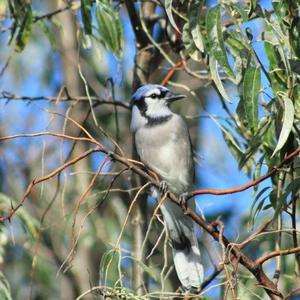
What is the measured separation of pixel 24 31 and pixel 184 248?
137 centimetres

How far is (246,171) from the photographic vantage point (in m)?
3.56

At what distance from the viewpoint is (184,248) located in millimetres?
4113

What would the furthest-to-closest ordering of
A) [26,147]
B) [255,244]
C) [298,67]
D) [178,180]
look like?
1. [26,147]
2. [255,244]
3. [178,180]
4. [298,67]

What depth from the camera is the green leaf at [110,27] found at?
3.33m

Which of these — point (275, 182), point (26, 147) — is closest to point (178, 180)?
point (275, 182)

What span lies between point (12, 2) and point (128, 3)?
51 cm

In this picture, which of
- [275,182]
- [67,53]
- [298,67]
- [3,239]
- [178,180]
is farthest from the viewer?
[67,53]

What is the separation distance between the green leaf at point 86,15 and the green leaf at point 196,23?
0.44m

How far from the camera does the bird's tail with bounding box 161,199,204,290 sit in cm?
373

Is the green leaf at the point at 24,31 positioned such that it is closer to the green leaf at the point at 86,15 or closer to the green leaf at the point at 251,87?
the green leaf at the point at 86,15

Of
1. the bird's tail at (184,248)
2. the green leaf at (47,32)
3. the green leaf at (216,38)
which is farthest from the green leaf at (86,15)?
the bird's tail at (184,248)

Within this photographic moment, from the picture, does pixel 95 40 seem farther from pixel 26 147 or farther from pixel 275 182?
pixel 26 147

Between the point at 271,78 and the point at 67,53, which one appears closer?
the point at 271,78

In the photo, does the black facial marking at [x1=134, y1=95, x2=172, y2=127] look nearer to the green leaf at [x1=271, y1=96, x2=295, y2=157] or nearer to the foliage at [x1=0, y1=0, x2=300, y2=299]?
the foliage at [x1=0, y1=0, x2=300, y2=299]
